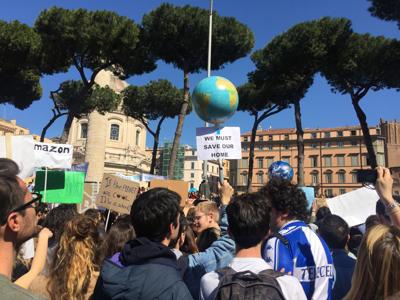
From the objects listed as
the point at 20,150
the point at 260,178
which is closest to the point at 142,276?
the point at 20,150

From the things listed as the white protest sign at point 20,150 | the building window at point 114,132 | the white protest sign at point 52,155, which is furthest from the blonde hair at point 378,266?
the building window at point 114,132

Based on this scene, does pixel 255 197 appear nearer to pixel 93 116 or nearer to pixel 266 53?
pixel 266 53

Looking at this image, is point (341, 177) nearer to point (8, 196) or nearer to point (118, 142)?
point (118, 142)

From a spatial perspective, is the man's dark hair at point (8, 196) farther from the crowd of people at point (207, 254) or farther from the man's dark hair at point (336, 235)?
the man's dark hair at point (336, 235)

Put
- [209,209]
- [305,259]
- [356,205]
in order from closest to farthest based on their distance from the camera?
[305,259] < [209,209] < [356,205]

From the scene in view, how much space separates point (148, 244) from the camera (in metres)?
1.81

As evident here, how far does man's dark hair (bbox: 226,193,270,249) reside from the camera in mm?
1907

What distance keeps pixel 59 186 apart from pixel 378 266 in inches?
254

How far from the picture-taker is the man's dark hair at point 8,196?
128 cm

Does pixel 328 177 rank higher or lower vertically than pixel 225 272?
higher

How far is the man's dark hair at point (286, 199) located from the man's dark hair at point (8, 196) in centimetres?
149

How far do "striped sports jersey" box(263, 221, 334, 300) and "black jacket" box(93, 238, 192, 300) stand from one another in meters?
0.71

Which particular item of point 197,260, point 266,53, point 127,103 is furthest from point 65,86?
point 197,260

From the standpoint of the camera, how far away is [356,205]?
5.64 meters
